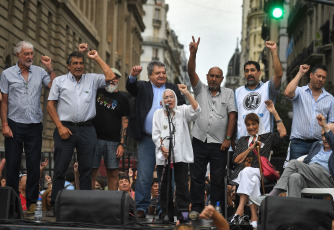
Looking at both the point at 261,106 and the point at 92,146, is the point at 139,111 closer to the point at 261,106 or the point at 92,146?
the point at 92,146

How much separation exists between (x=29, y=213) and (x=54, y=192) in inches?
17.2

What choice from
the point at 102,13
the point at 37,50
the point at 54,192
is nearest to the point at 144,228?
the point at 54,192

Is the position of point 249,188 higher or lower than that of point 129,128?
lower

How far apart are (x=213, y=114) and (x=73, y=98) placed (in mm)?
2047

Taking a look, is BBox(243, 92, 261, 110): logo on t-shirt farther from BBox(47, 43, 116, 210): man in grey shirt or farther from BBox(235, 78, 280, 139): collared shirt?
BBox(47, 43, 116, 210): man in grey shirt

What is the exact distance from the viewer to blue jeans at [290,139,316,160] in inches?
372

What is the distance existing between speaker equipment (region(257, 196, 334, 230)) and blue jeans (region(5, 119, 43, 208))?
3597 millimetres

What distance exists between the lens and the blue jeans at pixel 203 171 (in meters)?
9.54

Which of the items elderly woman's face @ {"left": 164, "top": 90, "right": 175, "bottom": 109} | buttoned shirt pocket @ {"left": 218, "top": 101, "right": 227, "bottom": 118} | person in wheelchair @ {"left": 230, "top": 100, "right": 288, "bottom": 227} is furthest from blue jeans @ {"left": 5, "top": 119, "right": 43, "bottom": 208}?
person in wheelchair @ {"left": 230, "top": 100, "right": 288, "bottom": 227}

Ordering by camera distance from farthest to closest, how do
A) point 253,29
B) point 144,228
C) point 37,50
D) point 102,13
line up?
point 253,29 → point 102,13 → point 37,50 → point 144,228

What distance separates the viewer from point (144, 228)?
6719 millimetres

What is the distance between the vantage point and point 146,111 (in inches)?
371

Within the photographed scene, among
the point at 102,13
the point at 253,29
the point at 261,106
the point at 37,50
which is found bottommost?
the point at 261,106

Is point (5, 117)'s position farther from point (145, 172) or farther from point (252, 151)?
point (252, 151)
